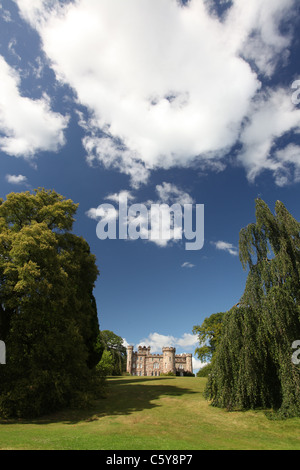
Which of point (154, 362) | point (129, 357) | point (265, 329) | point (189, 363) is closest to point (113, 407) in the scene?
point (265, 329)

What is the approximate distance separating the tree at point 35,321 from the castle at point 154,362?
6137cm

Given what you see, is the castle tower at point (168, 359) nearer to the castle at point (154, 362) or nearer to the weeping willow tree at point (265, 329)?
the castle at point (154, 362)

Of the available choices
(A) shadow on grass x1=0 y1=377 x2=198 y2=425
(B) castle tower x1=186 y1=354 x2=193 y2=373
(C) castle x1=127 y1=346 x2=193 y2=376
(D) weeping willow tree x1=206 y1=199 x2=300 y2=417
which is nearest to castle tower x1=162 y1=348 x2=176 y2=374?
(C) castle x1=127 y1=346 x2=193 y2=376

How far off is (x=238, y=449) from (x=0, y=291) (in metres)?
12.3

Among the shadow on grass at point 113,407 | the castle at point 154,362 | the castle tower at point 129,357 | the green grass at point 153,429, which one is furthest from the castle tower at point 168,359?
the green grass at point 153,429

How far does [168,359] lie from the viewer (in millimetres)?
71688

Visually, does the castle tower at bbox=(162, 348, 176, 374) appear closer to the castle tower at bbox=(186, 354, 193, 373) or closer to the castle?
the castle

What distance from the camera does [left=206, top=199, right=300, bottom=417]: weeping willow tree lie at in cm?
1133

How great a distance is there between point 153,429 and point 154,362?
7132 centimetres

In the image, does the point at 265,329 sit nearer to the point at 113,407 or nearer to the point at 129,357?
the point at 113,407

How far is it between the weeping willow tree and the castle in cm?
6305
